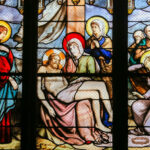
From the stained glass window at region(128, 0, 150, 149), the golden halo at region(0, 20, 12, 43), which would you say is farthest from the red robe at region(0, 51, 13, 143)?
the stained glass window at region(128, 0, 150, 149)

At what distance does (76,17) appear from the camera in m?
4.92

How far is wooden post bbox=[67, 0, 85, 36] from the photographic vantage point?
4887mm

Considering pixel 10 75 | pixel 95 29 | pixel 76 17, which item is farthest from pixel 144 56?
pixel 10 75

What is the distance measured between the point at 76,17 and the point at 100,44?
1.70 ft

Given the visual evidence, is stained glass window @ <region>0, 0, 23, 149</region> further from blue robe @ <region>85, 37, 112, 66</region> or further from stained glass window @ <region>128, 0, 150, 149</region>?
stained glass window @ <region>128, 0, 150, 149</region>

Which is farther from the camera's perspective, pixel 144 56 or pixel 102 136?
pixel 144 56

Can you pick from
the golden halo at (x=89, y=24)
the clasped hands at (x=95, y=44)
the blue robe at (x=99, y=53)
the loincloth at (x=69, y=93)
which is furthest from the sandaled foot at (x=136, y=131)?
the golden halo at (x=89, y=24)

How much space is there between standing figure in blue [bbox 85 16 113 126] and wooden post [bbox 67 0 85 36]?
0.32 feet

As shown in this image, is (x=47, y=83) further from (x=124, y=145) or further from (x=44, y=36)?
(x=124, y=145)

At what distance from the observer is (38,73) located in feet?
15.6

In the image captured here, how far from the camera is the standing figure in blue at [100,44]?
15.6 feet

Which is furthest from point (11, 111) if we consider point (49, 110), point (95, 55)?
point (95, 55)

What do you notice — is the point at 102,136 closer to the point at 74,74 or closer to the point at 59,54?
the point at 74,74

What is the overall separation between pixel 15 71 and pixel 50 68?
0.49m
